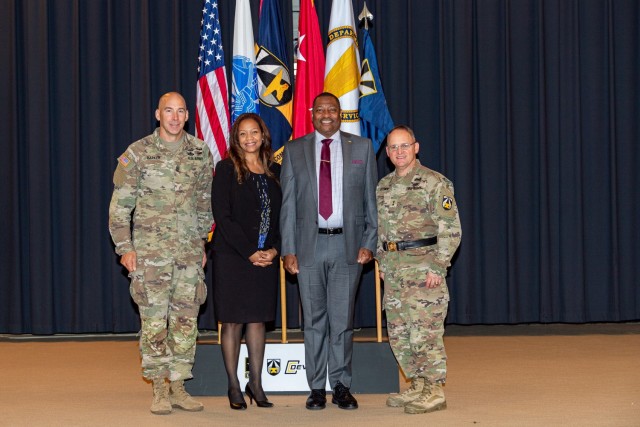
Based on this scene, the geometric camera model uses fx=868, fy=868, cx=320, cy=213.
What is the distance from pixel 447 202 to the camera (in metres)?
4.35

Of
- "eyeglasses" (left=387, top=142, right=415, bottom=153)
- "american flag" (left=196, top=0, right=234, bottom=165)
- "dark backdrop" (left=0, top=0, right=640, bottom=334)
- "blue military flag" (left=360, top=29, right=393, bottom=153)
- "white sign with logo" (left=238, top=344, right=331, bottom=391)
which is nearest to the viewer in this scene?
"eyeglasses" (left=387, top=142, right=415, bottom=153)

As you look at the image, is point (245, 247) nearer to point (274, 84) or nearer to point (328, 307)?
point (328, 307)

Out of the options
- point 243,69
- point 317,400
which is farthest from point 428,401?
point 243,69

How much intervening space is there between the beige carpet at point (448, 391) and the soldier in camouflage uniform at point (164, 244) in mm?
299

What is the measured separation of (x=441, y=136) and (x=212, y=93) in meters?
2.21

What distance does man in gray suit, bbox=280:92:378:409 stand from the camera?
177 inches

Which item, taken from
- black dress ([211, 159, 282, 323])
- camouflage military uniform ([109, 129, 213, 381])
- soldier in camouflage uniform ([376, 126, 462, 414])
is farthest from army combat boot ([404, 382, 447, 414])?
camouflage military uniform ([109, 129, 213, 381])

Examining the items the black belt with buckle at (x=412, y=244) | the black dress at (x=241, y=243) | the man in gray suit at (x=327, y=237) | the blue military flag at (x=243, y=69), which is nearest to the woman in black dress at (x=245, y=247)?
the black dress at (x=241, y=243)

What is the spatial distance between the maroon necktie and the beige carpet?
1031mm

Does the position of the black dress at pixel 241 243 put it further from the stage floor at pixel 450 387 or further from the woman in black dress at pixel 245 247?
the stage floor at pixel 450 387

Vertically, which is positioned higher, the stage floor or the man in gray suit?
the man in gray suit

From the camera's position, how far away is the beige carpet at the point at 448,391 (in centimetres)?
421

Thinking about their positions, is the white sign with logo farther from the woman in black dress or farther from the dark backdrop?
the dark backdrop

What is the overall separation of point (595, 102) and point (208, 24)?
11.1 feet
